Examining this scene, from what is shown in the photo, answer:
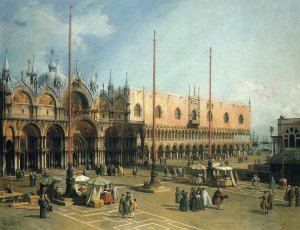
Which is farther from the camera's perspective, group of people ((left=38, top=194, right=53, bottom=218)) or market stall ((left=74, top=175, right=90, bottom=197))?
market stall ((left=74, top=175, right=90, bottom=197))

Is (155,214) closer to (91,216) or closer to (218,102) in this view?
(91,216)

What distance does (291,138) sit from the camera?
36719mm

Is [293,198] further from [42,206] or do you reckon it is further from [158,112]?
[158,112]

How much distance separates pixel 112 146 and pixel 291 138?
2281 cm

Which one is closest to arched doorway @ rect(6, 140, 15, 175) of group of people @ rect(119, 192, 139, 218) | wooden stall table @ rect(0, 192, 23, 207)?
wooden stall table @ rect(0, 192, 23, 207)

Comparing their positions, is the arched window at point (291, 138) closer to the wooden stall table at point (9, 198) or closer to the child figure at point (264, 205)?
the child figure at point (264, 205)

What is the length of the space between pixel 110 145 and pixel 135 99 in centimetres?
1215

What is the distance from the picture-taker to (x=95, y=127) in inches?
1721

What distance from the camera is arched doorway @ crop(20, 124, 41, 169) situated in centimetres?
3791

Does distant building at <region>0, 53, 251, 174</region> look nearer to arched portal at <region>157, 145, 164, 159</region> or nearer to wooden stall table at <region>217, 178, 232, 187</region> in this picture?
arched portal at <region>157, 145, 164, 159</region>

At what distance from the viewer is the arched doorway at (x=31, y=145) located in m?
37.9

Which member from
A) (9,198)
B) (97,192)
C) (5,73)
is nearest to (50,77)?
(5,73)

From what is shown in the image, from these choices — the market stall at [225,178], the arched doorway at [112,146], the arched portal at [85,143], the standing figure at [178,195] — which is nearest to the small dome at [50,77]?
the arched doorway at [112,146]

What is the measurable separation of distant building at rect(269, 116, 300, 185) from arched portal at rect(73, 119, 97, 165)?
71.2ft
